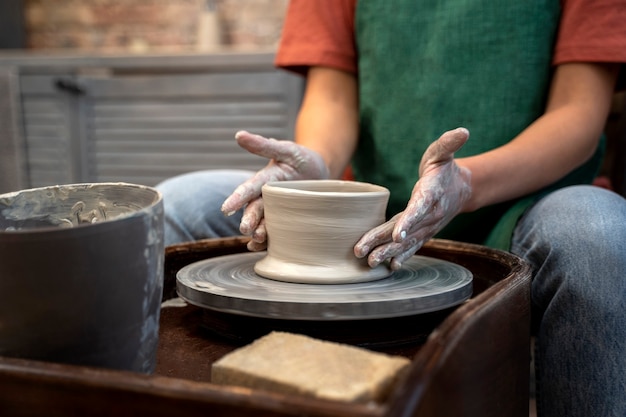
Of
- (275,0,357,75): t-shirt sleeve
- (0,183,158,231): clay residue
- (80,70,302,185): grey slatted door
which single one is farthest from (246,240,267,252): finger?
(80,70,302,185): grey slatted door

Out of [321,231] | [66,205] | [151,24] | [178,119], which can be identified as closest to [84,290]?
[66,205]

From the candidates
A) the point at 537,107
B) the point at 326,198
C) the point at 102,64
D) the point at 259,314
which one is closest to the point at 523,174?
the point at 537,107

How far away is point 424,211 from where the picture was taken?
705 millimetres

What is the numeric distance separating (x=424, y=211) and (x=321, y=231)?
4.7 inches

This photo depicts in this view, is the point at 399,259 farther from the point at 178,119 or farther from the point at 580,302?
the point at 178,119

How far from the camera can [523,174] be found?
961 millimetres

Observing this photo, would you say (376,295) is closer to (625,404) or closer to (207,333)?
(207,333)

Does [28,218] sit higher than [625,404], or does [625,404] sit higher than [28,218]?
[28,218]

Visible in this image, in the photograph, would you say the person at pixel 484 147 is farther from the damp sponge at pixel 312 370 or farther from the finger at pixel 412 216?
the damp sponge at pixel 312 370

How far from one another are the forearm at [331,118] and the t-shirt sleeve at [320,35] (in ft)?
0.10

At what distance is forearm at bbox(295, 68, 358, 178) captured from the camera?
112 centimetres

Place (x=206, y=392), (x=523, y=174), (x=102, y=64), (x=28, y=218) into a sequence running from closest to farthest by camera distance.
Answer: (x=206, y=392) → (x=28, y=218) → (x=523, y=174) → (x=102, y=64)

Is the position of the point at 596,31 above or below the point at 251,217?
above

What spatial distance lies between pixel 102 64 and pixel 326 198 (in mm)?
1879
